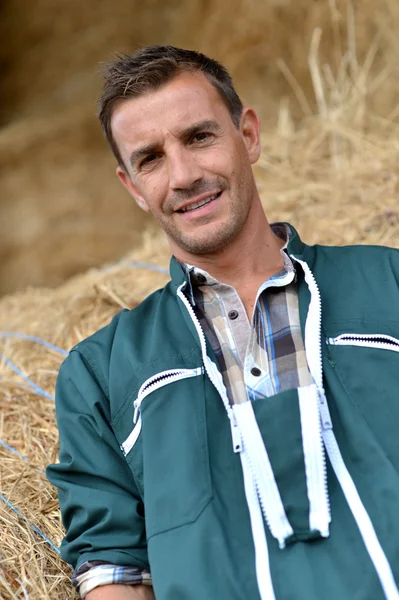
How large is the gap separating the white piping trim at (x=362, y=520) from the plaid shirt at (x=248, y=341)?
0.47ft

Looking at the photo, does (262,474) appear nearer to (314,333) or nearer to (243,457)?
(243,457)

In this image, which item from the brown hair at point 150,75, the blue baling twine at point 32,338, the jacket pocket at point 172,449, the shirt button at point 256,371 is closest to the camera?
the jacket pocket at point 172,449

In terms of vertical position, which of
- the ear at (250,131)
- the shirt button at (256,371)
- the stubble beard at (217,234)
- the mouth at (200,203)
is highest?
the ear at (250,131)

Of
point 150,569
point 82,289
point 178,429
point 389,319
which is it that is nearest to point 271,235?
point 389,319

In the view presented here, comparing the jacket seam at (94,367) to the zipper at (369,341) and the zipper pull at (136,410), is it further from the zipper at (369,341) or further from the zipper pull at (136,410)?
the zipper at (369,341)

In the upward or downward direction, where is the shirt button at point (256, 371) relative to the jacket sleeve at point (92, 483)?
upward

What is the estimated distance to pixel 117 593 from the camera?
1.31 m

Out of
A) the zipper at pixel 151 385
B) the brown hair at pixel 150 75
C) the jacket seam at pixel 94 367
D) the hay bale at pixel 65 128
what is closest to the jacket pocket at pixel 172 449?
the zipper at pixel 151 385

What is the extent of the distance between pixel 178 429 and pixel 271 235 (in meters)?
0.55

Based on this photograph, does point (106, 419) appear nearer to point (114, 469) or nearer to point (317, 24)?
point (114, 469)

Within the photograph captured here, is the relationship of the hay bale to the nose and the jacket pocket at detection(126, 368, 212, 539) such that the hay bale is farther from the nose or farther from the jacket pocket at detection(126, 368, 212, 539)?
the jacket pocket at detection(126, 368, 212, 539)

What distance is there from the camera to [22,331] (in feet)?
9.53

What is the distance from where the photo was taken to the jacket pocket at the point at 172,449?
129 centimetres

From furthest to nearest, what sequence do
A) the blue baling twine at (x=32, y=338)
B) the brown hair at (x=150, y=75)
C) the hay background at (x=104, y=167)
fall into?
the blue baling twine at (x=32, y=338) → the hay background at (x=104, y=167) → the brown hair at (x=150, y=75)
